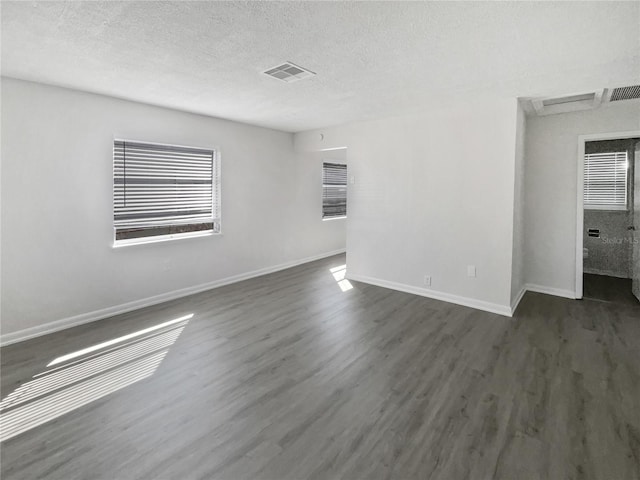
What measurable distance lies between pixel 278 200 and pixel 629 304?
521 cm

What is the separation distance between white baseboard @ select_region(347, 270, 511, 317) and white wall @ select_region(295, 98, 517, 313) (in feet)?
0.05

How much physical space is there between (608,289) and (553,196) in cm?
166

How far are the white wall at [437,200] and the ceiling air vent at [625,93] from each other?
110cm

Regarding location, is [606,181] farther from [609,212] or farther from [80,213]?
[80,213]

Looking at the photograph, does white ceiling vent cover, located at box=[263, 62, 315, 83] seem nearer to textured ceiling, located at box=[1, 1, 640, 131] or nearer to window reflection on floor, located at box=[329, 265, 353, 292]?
textured ceiling, located at box=[1, 1, 640, 131]

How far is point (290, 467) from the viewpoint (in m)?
1.73

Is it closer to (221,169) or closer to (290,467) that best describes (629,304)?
(290,467)

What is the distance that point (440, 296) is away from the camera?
4418mm

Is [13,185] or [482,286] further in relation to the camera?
[482,286]

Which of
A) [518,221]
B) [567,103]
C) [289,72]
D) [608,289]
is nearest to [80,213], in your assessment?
[289,72]

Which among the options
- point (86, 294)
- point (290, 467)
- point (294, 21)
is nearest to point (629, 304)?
point (290, 467)

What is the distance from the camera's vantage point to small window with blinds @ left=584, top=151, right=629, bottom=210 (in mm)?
5328

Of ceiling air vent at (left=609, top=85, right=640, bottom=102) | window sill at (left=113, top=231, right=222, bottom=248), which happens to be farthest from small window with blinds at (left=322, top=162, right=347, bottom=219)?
ceiling air vent at (left=609, top=85, right=640, bottom=102)

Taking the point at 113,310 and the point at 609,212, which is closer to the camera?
the point at 113,310
